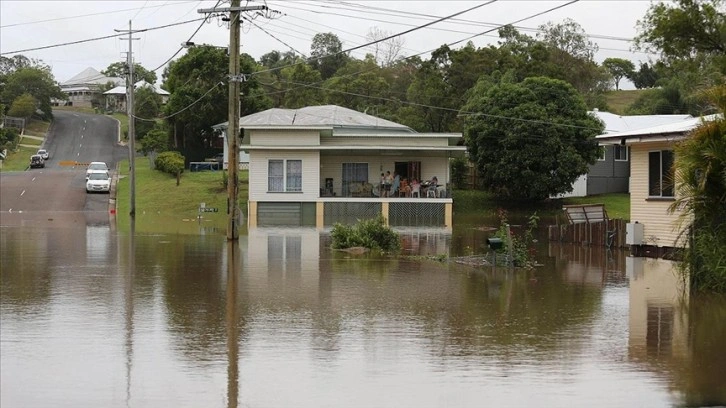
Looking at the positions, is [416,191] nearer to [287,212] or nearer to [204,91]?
[287,212]

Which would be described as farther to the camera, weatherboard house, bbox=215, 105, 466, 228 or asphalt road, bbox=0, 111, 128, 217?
asphalt road, bbox=0, 111, 128, 217

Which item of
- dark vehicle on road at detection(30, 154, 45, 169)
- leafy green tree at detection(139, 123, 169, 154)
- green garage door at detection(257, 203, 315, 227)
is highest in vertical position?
leafy green tree at detection(139, 123, 169, 154)

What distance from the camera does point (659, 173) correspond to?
28656mm

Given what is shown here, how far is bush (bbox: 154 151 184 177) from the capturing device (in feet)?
212

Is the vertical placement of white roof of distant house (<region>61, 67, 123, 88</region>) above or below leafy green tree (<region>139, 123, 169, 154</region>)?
above

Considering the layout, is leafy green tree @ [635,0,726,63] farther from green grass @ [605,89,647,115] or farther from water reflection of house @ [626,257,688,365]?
green grass @ [605,89,647,115]

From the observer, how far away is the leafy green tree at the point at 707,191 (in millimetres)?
17734

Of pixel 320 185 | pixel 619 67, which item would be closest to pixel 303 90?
pixel 320 185

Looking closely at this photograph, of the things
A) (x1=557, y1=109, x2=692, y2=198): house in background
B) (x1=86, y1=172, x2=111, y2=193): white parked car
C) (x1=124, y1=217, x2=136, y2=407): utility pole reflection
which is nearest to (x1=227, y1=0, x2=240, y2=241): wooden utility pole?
(x1=124, y1=217, x2=136, y2=407): utility pole reflection

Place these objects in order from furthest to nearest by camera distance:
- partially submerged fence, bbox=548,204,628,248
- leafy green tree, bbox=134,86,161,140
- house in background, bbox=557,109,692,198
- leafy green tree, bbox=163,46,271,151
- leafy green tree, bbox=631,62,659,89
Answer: leafy green tree, bbox=631,62,659,89, leafy green tree, bbox=134,86,161,140, leafy green tree, bbox=163,46,271,151, house in background, bbox=557,109,692,198, partially submerged fence, bbox=548,204,628,248

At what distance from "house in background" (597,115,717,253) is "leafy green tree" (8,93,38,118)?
85.7 meters

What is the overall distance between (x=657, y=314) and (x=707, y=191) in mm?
2850

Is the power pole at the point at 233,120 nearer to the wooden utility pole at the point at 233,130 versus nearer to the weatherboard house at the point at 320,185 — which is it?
the wooden utility pole at the point at 233,130

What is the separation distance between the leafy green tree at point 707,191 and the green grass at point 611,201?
117 feet
